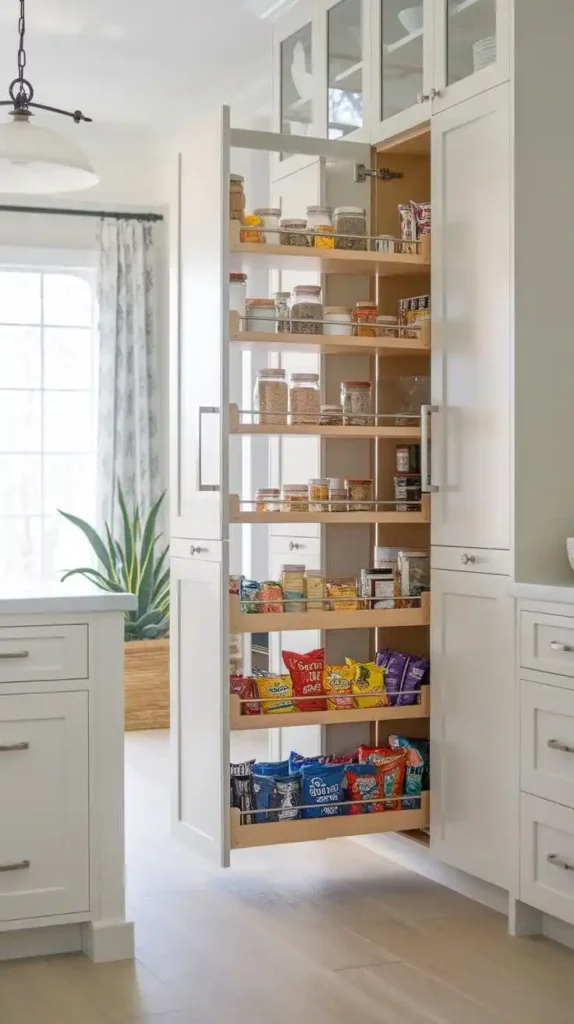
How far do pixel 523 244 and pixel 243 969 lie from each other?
1840 mm

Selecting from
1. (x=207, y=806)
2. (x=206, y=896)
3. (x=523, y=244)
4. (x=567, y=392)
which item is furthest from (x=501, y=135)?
(x=206, y=896)

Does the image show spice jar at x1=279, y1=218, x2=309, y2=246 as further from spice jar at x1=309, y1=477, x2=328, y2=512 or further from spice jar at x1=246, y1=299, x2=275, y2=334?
spice jar at x1=309, y1=477, x2=328, y2=512

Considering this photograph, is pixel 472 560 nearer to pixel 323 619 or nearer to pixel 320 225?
pixel 323 619

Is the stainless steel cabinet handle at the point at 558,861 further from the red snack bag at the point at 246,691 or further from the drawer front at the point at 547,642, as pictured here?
A: the red snack bag at the point at 246,691

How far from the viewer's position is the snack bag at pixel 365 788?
352 centimetres

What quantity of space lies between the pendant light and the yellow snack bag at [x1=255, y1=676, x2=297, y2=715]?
1.52 metres

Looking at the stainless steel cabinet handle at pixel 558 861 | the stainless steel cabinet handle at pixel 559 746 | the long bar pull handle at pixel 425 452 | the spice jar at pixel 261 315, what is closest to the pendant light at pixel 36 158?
the spice jar at pixel 261 315

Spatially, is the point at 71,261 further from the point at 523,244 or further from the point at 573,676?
the point at 573,676

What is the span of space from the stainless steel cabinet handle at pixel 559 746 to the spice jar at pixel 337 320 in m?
1.32

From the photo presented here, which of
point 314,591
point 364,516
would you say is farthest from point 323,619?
point 364,516

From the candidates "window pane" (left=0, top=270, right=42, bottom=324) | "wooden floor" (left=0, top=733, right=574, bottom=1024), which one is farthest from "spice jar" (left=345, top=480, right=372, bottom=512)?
"window pane" (left=0, top=270, right=42, bottom=324)

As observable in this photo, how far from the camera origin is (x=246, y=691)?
3.45m

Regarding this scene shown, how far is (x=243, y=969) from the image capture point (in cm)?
283

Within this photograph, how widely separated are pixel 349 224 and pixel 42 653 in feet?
5.13
